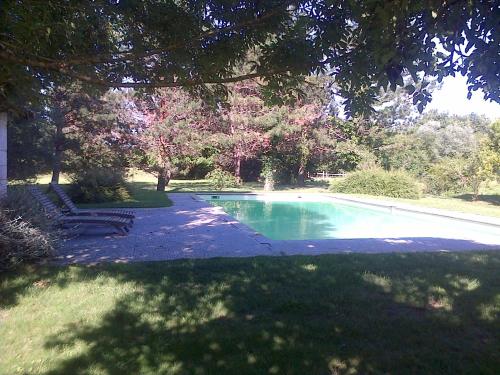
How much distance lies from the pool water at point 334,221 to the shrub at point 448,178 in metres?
6.18

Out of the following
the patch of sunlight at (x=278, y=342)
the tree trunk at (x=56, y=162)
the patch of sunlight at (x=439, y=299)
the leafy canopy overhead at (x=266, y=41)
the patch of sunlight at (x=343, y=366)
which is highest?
the leafy canopy overhead at (x=266, y=41)

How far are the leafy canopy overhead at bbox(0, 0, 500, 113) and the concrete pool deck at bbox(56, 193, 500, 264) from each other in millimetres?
3330

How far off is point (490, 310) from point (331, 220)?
38.0 ft

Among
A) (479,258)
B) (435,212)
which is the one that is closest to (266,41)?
(479,258)

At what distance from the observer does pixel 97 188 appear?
1558cm

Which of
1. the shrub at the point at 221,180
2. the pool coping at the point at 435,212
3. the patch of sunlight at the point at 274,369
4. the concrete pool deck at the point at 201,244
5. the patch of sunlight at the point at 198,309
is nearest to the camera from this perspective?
the patch of sunlight at the point at 274,369

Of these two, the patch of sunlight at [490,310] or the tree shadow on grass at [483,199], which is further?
the tree shadow on grass at [483,199]

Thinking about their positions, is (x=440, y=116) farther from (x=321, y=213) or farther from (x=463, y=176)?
(x=321, y=213)

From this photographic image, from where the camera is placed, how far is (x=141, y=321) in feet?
13.2

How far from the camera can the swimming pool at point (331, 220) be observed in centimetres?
1177

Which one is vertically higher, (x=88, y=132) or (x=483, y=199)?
(x=88, y=132)

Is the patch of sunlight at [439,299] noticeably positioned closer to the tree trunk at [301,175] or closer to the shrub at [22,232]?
the shrub at [22,232]

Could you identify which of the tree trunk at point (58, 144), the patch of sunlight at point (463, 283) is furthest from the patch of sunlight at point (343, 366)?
the tree trunk at point (58, 144)

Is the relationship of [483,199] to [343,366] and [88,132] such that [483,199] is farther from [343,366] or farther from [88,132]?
[88,132]
